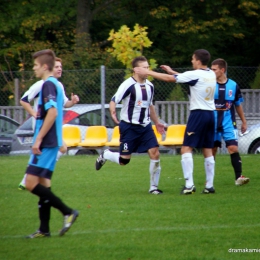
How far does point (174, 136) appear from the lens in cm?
1791

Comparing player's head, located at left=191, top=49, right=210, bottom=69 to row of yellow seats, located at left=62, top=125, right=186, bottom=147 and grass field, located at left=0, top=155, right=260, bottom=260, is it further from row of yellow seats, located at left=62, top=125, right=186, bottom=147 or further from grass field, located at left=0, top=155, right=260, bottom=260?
row of yellow seats, located at left=62, top=125, right=186, bottom=147

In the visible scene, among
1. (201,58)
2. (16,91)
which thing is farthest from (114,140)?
(201,58)

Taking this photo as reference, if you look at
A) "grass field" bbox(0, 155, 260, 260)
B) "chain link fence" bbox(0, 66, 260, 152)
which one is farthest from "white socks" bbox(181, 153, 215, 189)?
"chain link fence" bbox(0, 66, 260, 152)

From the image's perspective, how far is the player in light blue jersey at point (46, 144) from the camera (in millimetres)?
7496

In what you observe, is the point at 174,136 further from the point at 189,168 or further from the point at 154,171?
the point at 189,168

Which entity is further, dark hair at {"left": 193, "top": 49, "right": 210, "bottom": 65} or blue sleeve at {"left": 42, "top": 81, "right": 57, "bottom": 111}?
dark hair at {"left": 193, "top": 49, "right": 210, "bottom": 65}

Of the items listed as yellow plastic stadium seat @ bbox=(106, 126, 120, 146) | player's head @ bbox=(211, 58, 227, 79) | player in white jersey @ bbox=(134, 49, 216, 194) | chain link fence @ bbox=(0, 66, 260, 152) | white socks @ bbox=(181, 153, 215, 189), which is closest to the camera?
player in white jersey @ bbox=(134, 49, 216, 194)

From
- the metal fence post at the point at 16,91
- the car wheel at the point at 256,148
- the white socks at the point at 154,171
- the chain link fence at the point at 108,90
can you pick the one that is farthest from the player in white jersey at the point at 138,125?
the metal fence post at the point at 16,91

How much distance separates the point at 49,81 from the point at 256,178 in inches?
248

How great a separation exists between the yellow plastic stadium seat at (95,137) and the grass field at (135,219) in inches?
154

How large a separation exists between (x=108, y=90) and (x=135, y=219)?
1104cm

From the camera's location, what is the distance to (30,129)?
18203mm

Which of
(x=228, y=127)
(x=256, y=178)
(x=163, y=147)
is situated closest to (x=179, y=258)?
(x=228, y=127)

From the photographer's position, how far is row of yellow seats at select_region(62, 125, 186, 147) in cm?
1777
